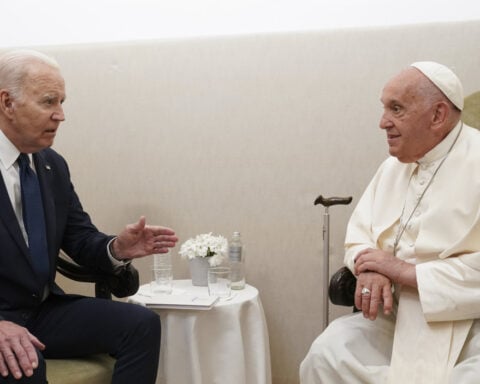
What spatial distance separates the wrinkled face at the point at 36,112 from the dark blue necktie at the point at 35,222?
0.12m

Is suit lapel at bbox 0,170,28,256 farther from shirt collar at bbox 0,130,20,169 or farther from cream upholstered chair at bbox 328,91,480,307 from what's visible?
cream upholstered chair at bbox 328,91,480,307

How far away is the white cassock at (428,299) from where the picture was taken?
2.22 meters

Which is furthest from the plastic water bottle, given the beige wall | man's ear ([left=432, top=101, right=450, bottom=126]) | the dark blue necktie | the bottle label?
man's ear ([left=432, top=101, right=450, bottom=126])

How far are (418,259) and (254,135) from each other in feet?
4.75

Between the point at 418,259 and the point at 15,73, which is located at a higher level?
the point at 15,73

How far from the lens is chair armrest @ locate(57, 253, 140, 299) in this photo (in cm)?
265

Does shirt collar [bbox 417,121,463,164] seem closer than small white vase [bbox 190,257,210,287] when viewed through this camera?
Yes

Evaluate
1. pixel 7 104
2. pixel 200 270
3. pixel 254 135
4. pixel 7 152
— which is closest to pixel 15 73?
pixel 7 104

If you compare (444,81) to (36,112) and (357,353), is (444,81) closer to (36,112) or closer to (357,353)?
(357,353)

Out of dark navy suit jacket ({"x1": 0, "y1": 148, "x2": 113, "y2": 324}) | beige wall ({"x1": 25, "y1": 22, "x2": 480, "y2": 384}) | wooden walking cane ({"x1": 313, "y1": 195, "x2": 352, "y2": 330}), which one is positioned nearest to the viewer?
dark navy suit jacket ({"x1": 0, "y1": 148, "x2": 113, "y2": 324})

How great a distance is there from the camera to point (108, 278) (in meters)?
2.67

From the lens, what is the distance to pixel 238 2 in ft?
12.0

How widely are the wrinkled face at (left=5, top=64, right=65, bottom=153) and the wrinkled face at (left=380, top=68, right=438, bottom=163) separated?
1.35 metres

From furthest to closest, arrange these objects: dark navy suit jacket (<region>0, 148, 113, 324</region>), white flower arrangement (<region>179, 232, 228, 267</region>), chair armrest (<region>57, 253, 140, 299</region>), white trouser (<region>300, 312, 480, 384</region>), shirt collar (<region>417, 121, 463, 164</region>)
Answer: white flower arrangement (<region>179, 232, 228, 267</region>) < chair armrest (<region>57, 253, 140, 299</region>) < shirt collar (<region>417, 121, 463, 164</region>) < dark navy suit jacket (<region>0, 148, 113, 324</region>) < white trouser (<region>300, 312, 480, 384</region>)
